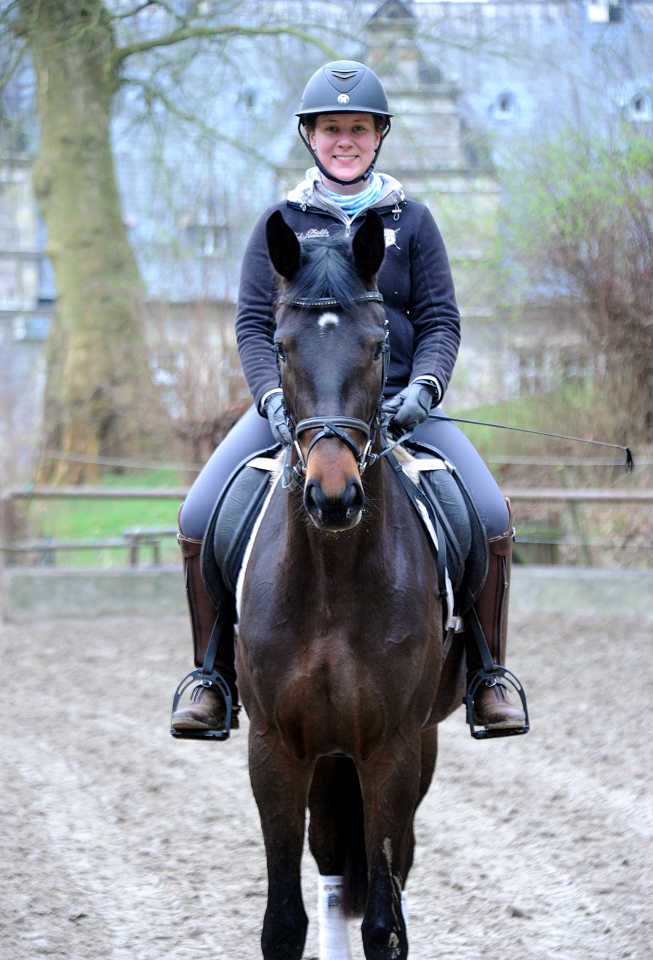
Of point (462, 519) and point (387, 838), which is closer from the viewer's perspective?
point (387, 838)

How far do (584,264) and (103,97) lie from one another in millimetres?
7684

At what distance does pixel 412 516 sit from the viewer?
10.6 ft

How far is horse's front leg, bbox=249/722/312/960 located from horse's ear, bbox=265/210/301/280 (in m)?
1.39

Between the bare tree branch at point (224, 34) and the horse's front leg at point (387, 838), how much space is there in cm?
1150

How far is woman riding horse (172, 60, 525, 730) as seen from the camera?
3436 millimetres

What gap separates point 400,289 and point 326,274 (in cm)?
91

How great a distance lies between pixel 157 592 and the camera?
35.0 ft

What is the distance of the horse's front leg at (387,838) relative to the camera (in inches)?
115

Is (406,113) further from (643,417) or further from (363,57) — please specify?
(643,417)

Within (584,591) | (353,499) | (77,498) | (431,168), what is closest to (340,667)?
(353,499)

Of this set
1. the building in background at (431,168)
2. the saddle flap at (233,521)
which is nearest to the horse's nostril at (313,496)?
the saddle flap at (233,521)

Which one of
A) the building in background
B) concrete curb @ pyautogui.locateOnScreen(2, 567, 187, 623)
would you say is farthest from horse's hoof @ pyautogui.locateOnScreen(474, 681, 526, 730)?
the building in background

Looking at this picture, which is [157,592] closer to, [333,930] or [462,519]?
[333,930]

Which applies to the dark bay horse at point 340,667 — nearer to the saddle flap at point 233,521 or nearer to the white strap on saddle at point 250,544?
the white strap on saddle at point 250,544
